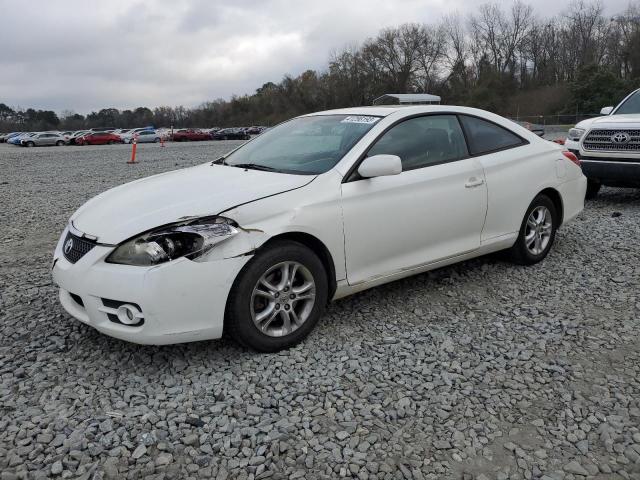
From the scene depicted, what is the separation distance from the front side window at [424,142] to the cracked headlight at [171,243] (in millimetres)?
1352

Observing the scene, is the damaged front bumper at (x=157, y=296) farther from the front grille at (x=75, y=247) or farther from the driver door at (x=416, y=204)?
the driver door at (x=416, y=204)

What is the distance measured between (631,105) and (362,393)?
25.6 feet

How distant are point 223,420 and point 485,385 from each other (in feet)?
4.82

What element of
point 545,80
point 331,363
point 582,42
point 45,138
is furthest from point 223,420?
point 582,42

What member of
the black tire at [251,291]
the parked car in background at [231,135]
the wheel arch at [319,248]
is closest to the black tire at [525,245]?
the wheel arch at [319,248]

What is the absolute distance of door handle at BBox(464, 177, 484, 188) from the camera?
4482 mm

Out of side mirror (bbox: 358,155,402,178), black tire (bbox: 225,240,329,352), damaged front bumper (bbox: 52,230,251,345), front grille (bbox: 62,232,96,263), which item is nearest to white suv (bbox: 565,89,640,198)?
side mirror (bbox: 358,155,402,178)

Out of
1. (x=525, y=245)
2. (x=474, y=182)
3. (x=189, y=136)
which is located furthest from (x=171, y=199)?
(x=189, y=136)

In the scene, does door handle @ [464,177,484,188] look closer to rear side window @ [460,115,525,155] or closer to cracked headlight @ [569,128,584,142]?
rear side window @ [460,115,525,155]

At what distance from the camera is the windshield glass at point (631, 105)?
857 cm

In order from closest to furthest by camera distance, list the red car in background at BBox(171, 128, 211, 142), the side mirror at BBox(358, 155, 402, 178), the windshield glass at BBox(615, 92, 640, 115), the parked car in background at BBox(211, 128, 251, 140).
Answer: the side mirror at BBox(358, 155, 402, 178) → the windshield glass at BBox(615, 92, 640, 115) → the red car in background at BBox(171, 128, 211, 142) → the parked car in background at BBox(211, 128, 251, 140)

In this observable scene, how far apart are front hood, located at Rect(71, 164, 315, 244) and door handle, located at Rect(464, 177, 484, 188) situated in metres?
1.44

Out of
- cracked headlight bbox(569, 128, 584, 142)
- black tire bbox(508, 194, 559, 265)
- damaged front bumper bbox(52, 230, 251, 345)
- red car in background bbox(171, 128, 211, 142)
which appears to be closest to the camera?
damaged front bumper bbox(52, 230, 251, 345)

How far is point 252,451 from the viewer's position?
265 cm
